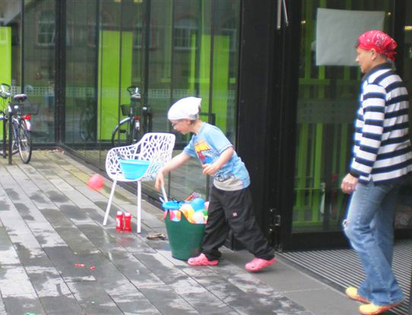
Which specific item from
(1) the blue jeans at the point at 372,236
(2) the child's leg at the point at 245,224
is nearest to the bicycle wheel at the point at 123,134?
(2) the child's leg at the point at 245,224

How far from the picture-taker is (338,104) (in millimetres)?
6641

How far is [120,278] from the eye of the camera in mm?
5566

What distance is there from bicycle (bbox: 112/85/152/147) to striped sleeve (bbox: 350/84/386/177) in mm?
4862

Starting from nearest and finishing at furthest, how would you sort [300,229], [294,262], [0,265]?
[0,265], [294,262], [300,229]

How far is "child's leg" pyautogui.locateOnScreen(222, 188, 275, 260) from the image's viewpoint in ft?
19.0

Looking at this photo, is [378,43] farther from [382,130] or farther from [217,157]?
[217,157]

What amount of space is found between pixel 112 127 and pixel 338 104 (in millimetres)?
5190

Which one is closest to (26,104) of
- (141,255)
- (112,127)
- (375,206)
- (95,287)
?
(112,127)

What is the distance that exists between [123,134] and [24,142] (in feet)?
8.90

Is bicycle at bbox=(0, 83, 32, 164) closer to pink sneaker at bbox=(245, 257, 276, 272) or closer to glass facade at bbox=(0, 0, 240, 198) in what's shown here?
glass facade at bbox=(0, 0, 240, 198)

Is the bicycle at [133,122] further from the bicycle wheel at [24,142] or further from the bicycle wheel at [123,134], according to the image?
the bicycle wheel at [24,142]

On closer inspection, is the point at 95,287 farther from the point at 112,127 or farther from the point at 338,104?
the point at 112,127

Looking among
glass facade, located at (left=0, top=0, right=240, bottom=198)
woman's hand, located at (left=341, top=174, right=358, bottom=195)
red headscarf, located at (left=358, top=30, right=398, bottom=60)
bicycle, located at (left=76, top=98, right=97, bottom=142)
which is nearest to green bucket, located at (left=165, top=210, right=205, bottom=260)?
glass facade, located at (left=0, top=0, right=240, bottom=198)

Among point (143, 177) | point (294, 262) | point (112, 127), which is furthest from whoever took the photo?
point (112, 127)
